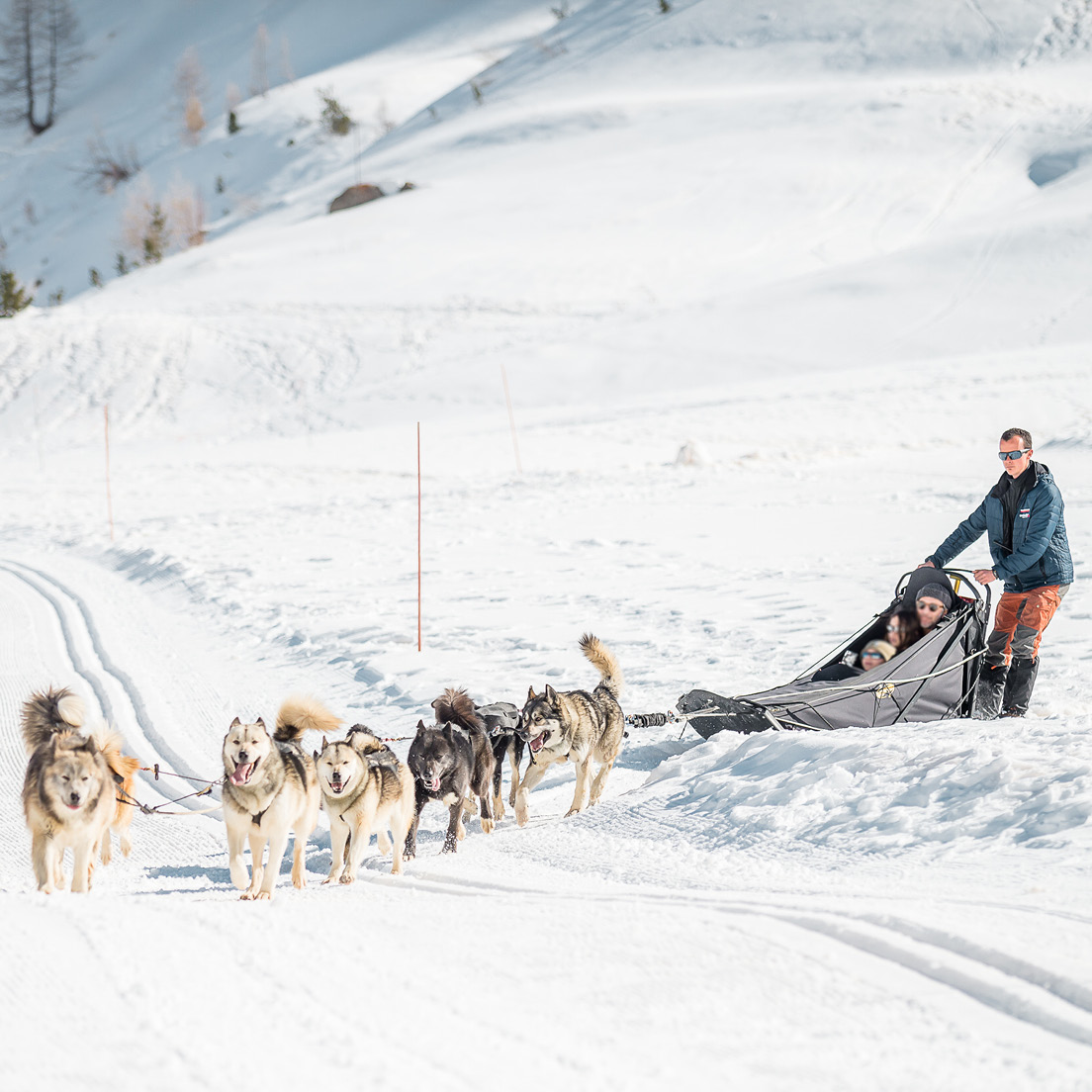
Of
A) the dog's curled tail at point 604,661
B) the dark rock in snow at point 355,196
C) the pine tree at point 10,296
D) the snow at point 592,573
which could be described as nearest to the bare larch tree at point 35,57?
the snow at point 592,573

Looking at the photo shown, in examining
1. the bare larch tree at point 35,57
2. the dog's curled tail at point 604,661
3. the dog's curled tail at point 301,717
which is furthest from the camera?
the bare larch tree at point 35,57

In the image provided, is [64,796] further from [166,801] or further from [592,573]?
[592,573]

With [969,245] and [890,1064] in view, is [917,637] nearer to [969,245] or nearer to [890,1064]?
[890,1064]

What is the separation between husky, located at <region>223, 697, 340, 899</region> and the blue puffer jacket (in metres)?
3.91

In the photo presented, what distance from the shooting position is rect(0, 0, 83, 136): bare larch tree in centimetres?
9762

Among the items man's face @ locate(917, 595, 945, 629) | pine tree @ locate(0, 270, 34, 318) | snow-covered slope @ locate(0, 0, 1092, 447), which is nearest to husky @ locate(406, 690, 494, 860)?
man's face @ locate(917, 595, 945, 629)

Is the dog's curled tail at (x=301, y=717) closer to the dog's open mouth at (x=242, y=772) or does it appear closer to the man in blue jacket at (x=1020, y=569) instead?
the dog's open mouth at (x=242, y=772)

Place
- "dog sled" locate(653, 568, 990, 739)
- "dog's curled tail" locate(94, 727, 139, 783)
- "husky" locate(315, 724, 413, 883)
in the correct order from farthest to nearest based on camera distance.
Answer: "dog sled" locate(653, 568, 990, 739) → "dog's curled tail" locate(94, 727, 139, 783) → "husky" locate(315, 724, 413, 883)

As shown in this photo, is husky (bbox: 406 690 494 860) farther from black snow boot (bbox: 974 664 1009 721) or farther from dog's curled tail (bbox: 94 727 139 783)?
black snow boot (bbox: 974 664 1009 721)

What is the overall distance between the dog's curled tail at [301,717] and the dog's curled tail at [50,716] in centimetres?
82

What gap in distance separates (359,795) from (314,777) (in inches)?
9.7

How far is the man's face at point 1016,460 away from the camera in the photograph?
231 inches

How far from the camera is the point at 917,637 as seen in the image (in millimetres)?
6227

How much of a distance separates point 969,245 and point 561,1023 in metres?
37.6
